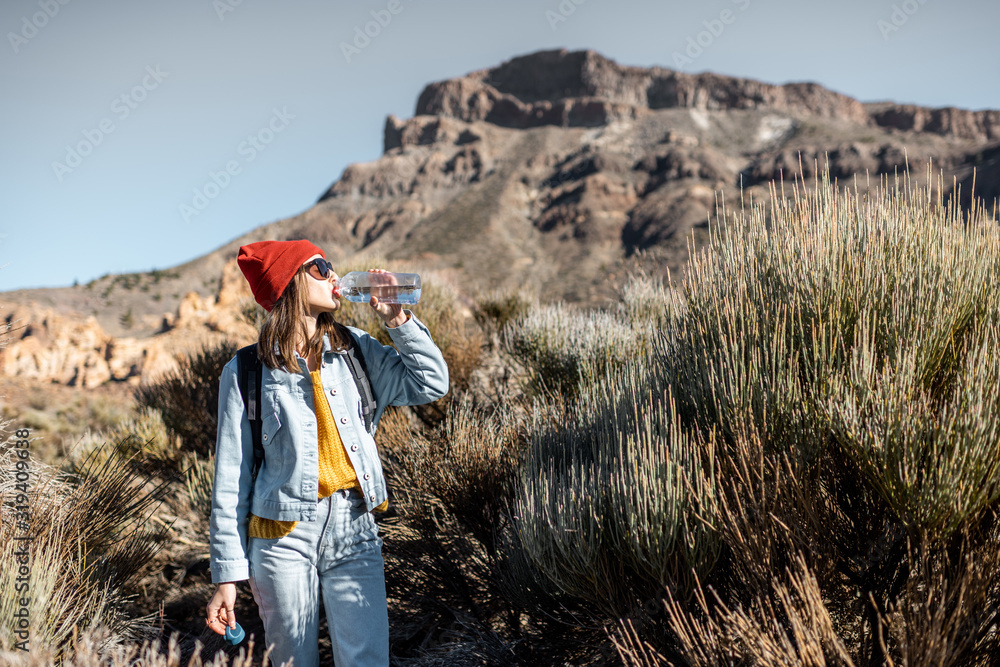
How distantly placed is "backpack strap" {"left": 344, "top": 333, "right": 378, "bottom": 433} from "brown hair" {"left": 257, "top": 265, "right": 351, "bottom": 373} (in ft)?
0.22

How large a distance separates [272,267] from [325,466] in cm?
77

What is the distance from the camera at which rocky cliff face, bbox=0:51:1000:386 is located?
3212cm

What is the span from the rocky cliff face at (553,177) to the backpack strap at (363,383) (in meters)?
11.4

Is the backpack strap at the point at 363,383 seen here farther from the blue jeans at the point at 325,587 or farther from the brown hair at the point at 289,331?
the blue jeans at the point at 325,587

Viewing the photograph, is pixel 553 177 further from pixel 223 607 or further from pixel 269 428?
pixel 223 607

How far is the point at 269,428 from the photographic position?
6.47 feet

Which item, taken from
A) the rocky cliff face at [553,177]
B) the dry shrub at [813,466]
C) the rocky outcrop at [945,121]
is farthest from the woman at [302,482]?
the rocky outcrop at [945,121]

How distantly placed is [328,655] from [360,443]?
7.68ft

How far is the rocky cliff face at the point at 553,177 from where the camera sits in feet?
105

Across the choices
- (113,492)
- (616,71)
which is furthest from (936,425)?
(616,71)

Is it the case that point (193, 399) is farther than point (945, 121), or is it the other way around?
point (945, 121)

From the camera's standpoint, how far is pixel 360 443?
6.84 ft

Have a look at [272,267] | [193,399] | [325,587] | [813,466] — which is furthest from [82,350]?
[813,466]

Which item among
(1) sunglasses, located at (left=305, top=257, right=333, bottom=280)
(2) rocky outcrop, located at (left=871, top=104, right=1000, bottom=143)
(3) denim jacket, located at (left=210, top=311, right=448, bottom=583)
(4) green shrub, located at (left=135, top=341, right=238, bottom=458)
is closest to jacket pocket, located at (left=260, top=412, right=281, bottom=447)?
(3) denim jacket, located at (left=210, top=311, right=448, bottom=583)
